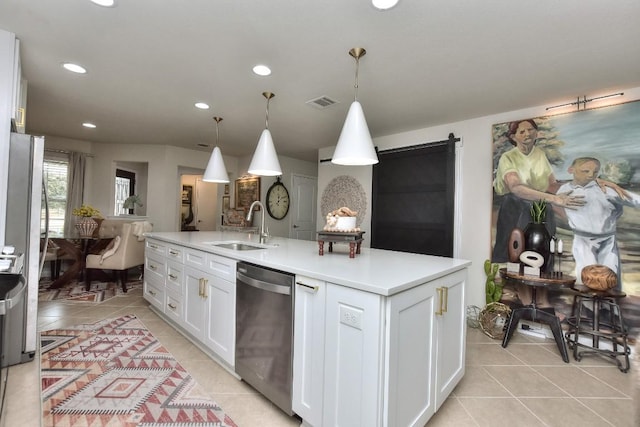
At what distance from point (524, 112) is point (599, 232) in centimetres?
140

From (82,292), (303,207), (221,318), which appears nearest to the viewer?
(221,318)

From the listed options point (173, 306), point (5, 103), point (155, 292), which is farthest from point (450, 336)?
point (5, 103)

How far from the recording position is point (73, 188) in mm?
5070

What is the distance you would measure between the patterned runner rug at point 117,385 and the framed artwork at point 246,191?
3598mm

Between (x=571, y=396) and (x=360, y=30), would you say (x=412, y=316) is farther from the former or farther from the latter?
(x=360, y=30)

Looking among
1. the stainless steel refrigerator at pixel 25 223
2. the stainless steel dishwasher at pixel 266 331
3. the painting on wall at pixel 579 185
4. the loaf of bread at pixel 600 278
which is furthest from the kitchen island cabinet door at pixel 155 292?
the loaf of bread at pixel 600 278

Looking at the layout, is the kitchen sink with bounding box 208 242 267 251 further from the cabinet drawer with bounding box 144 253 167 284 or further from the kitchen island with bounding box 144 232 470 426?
the cabinet drawer with bounding box 144 253 167 284

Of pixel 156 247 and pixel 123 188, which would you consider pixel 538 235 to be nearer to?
pixel 156 247

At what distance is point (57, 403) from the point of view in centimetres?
178

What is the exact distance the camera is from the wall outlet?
52.4 inches

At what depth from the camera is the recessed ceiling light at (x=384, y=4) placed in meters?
1.64

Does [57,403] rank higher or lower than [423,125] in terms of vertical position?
lower

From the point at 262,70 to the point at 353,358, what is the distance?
225cm

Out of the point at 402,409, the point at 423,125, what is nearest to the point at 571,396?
the point at 402,409
